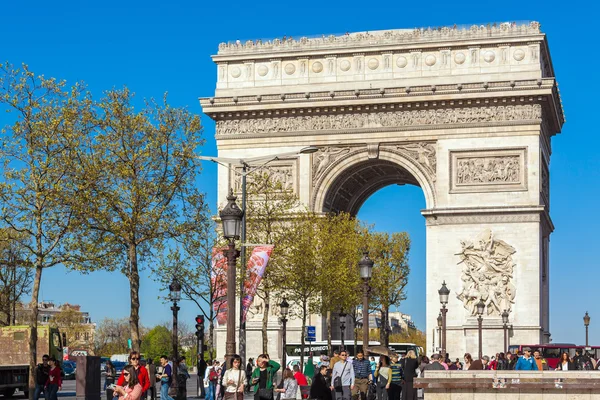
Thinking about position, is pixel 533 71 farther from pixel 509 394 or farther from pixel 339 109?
pixel 509 394

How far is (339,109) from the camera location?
53.4 meters

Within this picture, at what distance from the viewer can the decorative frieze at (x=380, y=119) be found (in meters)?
51.5

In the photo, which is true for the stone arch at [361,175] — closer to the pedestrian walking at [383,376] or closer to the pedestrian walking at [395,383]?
the pedestrian walking at [395,383]

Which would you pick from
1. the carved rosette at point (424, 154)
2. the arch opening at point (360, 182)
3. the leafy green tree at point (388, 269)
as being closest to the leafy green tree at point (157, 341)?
the leafy green tree at point (388, 269)

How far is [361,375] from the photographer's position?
92.2ft

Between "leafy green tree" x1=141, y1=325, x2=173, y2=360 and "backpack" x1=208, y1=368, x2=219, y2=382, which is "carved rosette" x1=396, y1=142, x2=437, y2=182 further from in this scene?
"leafy green tree" x1=141, y1=325, x2=173, y2=360

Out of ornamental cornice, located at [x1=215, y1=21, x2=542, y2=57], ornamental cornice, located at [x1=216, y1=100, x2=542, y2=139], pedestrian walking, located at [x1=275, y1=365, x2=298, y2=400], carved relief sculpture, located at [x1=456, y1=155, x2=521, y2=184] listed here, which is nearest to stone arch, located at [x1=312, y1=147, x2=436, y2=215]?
ornamental cornice, located at [x1=216, y1=100, x2=542, y2=139]

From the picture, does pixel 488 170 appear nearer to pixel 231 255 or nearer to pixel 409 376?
pixel 409 376

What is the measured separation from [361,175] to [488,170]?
673 cm

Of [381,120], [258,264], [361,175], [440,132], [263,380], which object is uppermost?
[381,120]

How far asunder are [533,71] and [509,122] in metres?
2.22

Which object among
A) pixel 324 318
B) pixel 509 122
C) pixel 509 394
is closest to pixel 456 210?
pixel 509 122

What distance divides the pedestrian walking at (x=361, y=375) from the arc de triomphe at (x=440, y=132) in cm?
2365

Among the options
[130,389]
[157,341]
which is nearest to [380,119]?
[130,389]
